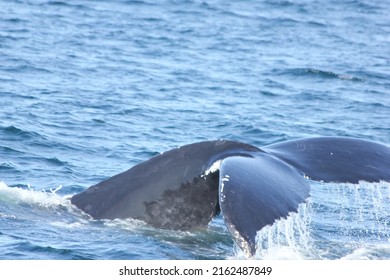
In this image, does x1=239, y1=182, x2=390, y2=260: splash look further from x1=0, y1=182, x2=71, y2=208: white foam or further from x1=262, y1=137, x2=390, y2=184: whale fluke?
x1=0, y1=182, x2=71, y2=208: white foam

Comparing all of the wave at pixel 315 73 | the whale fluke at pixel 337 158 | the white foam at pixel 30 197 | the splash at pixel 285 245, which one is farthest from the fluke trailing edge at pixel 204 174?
the wave at pixel 315 73

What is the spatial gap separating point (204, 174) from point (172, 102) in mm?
8589

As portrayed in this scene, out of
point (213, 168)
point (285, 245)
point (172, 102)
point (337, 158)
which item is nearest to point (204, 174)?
point (213, 168)

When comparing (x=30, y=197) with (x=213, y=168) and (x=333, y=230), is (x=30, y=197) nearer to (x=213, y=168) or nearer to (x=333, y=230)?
(x=213, y=168)

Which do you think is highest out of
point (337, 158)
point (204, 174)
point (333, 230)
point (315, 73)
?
point (337, 158)

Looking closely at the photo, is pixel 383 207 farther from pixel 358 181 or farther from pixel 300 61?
pixel 300 61

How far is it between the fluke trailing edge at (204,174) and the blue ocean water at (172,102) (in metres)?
0.16

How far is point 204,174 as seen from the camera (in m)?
7.32

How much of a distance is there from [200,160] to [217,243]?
0.78m

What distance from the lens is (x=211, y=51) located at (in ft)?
67.4

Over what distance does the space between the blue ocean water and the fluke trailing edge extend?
0.51 ft

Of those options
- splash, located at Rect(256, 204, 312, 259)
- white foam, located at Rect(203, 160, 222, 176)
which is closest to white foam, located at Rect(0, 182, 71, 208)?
white foam, located at Rect(203, 160, 222, 176)
